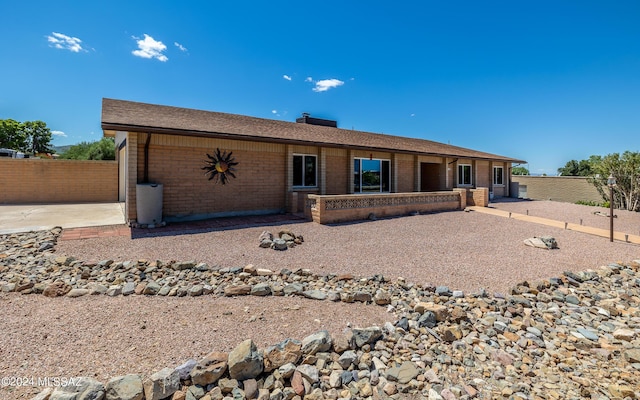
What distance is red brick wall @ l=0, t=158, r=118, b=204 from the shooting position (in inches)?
543

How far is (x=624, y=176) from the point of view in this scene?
16469 mm

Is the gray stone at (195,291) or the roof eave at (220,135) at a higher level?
the roof eave at (220,135)

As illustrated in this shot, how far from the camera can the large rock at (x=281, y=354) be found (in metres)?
2.84

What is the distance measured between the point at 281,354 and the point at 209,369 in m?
0.70

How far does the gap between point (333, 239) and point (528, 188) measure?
2538 centimetres

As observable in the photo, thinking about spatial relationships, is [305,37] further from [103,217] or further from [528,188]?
[528,188]

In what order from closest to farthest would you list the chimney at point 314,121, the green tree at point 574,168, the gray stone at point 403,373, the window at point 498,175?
1. the gray stone at point 403,373
2. the chimney at point 314,121
3. the window at point 498,175
4. the green tree at point 574,168

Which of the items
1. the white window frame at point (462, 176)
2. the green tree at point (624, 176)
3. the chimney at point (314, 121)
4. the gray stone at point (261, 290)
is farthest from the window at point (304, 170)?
the green tree at point (624, 176)

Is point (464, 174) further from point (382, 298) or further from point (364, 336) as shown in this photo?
point (364, 336)

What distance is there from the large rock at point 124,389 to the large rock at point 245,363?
2.49 feet

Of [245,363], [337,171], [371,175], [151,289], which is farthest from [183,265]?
[371,175]

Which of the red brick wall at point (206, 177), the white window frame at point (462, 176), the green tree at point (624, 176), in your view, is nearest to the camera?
the red brick wall at point (206, 177)

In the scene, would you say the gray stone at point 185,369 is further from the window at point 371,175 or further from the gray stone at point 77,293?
the window at point 371,175

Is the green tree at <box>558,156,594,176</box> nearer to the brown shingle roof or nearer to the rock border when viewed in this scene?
the brown shingle roof
